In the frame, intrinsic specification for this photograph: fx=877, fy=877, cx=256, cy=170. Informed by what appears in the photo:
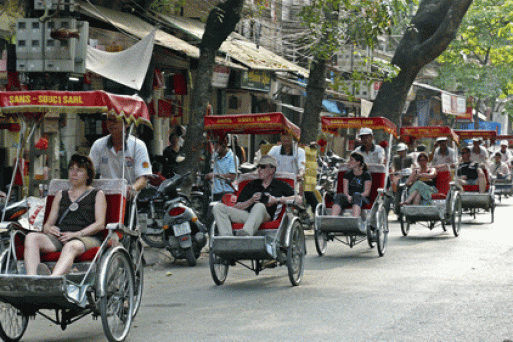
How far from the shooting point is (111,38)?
1540 cm

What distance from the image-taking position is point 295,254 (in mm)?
9469

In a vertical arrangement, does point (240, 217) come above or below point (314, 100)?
below

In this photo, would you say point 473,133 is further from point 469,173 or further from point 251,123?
point 251,123

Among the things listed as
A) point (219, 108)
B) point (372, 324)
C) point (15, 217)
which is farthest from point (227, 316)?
point (219, 108)

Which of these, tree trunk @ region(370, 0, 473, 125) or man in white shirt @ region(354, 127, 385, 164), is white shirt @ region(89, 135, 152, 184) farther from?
tree trunk @ region(370, 0, 473, 125)

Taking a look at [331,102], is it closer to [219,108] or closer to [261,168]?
[219,108]

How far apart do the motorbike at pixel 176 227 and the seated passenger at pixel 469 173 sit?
9065mm

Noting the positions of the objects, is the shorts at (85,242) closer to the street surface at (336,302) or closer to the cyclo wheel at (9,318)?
the cyclo wheel at (9,318)

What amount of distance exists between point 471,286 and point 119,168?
12.5 feet

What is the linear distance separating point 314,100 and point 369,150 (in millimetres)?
4356

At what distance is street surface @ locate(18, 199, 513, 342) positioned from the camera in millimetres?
6789


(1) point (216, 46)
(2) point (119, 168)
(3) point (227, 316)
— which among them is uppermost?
(1) point (216, 46)

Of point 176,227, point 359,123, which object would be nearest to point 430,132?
point 359,123

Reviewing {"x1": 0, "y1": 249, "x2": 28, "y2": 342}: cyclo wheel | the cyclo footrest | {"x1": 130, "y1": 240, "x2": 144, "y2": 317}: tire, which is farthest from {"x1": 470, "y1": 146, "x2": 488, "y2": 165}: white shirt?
{"x1": 0, "y1": 249, "x2": 28, "y2": 342}: cyclo wheel
